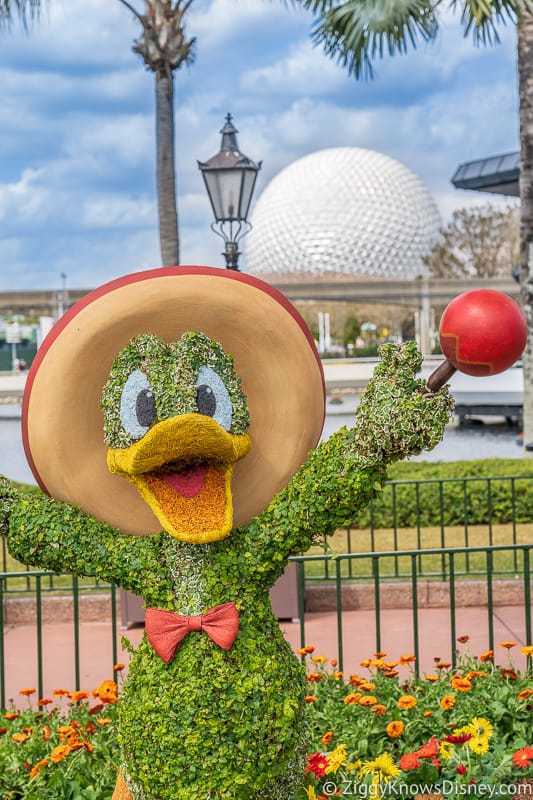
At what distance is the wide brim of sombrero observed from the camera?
3076mm

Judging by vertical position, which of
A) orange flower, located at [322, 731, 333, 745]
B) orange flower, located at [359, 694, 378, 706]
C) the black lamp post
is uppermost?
the black lamp post

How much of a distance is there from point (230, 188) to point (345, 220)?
4495 centimetres

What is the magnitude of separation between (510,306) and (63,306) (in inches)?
1684

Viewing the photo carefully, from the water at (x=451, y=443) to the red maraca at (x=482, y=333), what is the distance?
1178 cm

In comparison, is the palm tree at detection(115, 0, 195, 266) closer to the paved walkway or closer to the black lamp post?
the black lamp post

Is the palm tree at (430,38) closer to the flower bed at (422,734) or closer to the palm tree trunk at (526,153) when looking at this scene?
the palm tree trunk at (526,153)

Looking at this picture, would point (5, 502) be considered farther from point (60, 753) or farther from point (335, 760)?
point (335, 760)

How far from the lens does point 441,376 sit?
2.88m

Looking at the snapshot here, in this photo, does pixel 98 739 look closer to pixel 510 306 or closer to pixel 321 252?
pixel 510 306

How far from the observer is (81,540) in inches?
123

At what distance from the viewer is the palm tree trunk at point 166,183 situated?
12570 mm

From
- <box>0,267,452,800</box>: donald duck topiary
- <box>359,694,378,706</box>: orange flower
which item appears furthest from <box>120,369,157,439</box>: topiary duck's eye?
<box>359,694,378,706</box>: orange flower

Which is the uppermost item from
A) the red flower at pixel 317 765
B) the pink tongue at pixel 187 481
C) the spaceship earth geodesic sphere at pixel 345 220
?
the spaceship earth geodesic sphere at pixel 345 220

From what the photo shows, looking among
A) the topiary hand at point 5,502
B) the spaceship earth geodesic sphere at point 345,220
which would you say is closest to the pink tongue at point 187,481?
the topiary hand at point 5,502
